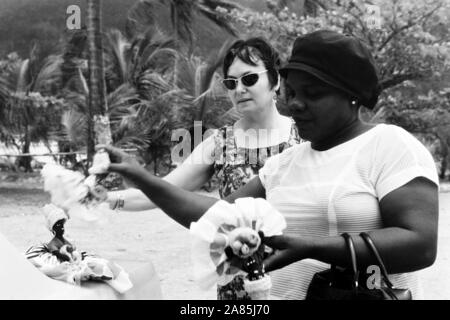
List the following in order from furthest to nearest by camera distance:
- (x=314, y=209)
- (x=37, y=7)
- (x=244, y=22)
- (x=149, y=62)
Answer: (x=37, y=7), (x=149, y=62), (x=244, y=22), (x=314, y=209)

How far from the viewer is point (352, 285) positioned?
1.40 metres

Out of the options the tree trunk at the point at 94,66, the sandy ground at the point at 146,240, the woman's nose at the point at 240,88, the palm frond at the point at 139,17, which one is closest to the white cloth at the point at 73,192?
the woman's nose at the point at 240,88

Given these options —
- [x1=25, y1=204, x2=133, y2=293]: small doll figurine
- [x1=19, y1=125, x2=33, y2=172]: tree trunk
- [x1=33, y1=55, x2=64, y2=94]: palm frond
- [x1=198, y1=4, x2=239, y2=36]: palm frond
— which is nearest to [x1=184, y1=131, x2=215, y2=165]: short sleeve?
[x1=25, y1=204, x2=133, y2=293]: small doll figurine

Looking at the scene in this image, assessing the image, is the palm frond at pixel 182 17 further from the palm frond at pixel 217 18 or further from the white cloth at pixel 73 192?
the white cloth at pixel 73 192

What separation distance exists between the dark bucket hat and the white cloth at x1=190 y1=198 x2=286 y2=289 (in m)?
0.38

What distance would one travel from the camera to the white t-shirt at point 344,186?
145cm

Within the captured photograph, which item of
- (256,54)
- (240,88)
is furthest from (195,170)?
(256,54)

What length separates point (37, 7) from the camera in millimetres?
27172

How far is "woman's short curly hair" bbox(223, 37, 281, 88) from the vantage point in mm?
2562

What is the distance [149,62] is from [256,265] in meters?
18.2

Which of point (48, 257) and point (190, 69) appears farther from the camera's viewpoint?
point (190, 69)

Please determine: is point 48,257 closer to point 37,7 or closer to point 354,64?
point 354,64

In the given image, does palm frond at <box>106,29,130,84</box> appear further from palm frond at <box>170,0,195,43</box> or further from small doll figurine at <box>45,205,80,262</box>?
small doll figurine at <box>45,205,80,262</box>

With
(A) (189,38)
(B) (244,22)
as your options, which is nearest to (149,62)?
(A) (189,38)
